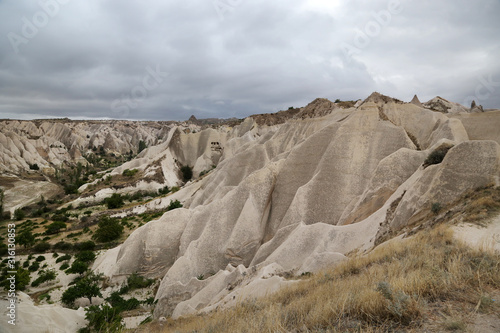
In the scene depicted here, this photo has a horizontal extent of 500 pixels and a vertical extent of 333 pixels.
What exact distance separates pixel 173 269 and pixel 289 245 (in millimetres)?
7434

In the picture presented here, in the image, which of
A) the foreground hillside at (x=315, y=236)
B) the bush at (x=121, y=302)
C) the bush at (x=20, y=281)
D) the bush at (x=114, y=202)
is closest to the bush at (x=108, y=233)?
the foreground hillside at (x=315, y=236)

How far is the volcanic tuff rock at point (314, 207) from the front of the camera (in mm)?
9805

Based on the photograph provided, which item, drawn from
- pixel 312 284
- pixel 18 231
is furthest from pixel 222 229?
pixel 18 231

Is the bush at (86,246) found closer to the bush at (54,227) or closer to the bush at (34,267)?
the bush at (34,267)

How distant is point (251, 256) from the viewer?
15.9 m

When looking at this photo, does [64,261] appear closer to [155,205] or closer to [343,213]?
[155,205]

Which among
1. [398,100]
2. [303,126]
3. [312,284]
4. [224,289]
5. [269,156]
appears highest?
[398,100]

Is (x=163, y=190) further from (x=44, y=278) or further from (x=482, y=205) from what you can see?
(x=482, y=205)

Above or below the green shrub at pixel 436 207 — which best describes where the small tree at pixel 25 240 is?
below

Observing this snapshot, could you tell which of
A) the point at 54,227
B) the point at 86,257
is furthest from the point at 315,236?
the point at 54,227

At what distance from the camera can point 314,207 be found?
53.2 ft

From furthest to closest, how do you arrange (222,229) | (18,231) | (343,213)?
(18,231) → (222,229) → (343,213)

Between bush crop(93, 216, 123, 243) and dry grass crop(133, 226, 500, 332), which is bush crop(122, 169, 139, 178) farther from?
dry grass crop(133, 226, 500, 332)

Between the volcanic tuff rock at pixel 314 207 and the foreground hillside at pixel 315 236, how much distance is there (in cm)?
7
